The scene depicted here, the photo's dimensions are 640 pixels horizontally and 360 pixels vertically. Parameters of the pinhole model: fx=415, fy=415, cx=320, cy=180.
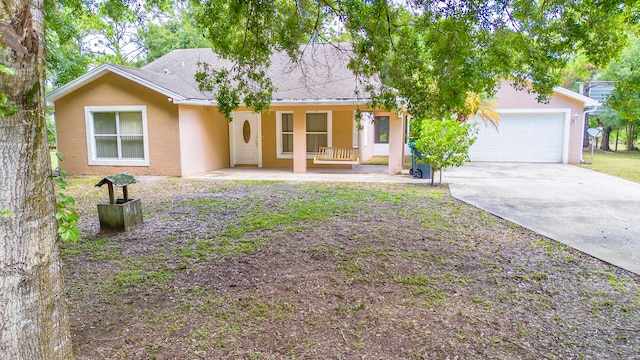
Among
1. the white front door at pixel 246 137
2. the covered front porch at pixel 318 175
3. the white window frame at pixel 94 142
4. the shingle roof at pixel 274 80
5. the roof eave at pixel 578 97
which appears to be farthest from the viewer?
the roof eave at pixel 578 97

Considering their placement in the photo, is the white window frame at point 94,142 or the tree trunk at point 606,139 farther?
the tree trunk at point 606,139

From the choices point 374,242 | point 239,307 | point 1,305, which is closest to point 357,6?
point 374,242

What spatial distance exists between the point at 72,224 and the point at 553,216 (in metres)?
8.00

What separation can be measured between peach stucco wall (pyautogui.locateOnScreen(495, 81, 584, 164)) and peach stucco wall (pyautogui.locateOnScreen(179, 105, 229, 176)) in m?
11.6

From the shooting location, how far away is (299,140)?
13.7 metres

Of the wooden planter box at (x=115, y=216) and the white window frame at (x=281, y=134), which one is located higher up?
the white window frame at (x=281, y=134)

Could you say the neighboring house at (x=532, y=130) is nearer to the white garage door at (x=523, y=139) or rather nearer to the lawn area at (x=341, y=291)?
the white garage door at (x=523, y=139)

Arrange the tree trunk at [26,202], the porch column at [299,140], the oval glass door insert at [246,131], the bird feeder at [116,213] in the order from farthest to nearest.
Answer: the oval glass door insert at [246,131]
the porch column at [299,140]
the bird feeder at [116,213]
the tree trunk at [26,202]

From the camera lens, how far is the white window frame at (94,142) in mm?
12781

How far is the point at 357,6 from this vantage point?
6762 mm

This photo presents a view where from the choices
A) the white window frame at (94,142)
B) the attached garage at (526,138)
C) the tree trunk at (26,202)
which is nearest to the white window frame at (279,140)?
the white window frame at (94,142)

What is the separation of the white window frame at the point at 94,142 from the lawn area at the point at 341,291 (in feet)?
18.9

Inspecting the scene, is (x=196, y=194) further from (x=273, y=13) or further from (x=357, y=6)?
(x=357, y=6)

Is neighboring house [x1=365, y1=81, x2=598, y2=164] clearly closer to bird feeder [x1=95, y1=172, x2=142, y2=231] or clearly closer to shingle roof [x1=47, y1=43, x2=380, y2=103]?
shingle roof [x1=47, y1=43, x2=380, y2=103]
